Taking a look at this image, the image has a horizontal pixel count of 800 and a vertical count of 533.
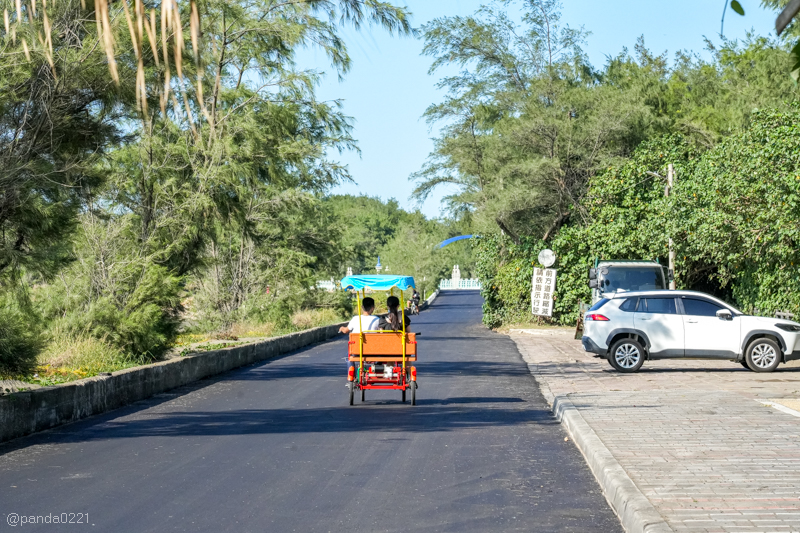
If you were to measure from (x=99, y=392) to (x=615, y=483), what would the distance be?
8.29 meters

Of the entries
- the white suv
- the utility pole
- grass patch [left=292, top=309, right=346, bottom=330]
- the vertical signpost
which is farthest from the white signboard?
the white suv

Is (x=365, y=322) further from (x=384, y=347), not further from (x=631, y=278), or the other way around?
(x=631, y=278)

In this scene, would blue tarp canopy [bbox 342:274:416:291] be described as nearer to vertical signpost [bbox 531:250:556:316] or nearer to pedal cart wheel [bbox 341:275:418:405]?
pedal cart wheel [bbox 341:275:418:405]

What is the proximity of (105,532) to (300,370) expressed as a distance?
14266mm

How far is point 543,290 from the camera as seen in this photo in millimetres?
37344

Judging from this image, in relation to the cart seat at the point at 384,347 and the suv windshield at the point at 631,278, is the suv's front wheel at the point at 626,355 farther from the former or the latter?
the suv windshield at the point at 631,278

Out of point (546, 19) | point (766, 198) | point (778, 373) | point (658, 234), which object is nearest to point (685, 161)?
point (658, 234)

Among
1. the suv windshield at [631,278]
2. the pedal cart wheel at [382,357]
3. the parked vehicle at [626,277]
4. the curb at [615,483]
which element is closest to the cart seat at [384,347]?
the pedal cart wheel at [382,357]

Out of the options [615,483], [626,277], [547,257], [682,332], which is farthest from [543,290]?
[615,483]

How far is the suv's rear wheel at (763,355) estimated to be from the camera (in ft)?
61.9

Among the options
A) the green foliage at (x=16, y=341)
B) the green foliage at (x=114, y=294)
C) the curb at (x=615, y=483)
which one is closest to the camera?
the curb at (x=615, y=483)

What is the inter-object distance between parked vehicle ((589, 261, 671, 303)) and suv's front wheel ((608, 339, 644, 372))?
8.28 metres

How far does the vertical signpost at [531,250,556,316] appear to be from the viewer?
121 ft

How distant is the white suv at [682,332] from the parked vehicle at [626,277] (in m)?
7.89
